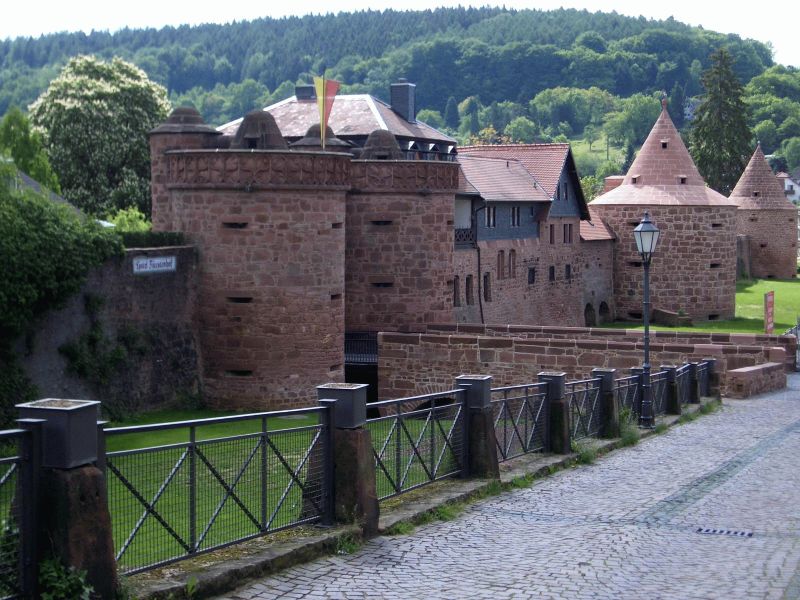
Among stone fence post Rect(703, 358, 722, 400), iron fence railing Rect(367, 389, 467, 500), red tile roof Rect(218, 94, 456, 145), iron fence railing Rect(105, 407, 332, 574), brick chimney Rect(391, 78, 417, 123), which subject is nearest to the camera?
iron fence railing Rect(105, 407, 332, 574)

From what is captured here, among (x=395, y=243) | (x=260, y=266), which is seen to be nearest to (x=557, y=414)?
(x=260, y=266)

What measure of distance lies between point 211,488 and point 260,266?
18851mm

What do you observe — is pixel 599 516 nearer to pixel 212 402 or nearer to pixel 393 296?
pixel 212 402

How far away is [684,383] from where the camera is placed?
24.7 m

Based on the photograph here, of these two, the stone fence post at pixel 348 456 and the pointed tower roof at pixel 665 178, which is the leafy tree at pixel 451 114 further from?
the stone fence post at pixel 348 456

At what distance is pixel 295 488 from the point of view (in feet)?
34.4

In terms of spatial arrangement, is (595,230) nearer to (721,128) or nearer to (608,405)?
(721,128)

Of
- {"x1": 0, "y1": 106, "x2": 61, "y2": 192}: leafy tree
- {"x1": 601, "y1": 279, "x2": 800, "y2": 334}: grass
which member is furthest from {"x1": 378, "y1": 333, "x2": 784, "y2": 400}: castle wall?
{"x1": 0, "y1": 106, "x2": 61, "y2": 192}: leafy tree

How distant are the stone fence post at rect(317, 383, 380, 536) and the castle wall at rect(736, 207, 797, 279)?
65277mm

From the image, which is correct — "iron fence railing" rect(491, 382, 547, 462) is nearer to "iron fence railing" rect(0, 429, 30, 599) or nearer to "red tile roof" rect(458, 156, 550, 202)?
"iron fence railing" rect(0, 429, 30, 599)

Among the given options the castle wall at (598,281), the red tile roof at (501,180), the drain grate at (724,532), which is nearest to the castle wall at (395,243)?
the red tile roof at (501,180)

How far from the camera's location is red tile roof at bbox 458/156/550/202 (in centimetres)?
4447

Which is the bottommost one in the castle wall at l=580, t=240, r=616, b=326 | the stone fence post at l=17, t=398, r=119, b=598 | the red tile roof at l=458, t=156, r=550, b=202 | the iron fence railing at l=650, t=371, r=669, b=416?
the iron fence railing at l=650, t=371, r=669, b=416

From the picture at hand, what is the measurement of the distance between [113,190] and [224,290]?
76.6 ft
